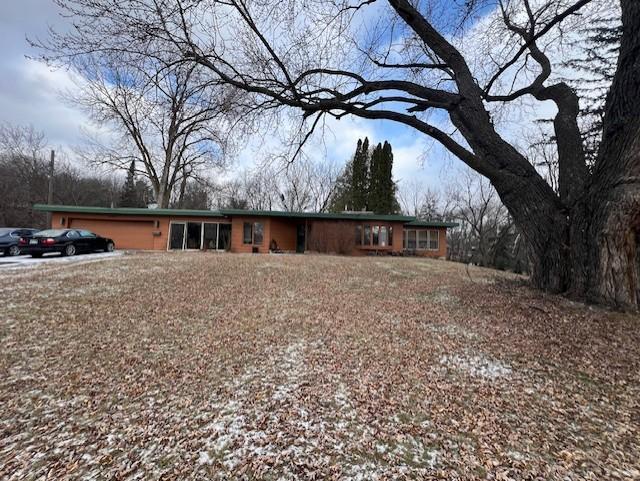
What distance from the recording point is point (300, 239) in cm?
1875

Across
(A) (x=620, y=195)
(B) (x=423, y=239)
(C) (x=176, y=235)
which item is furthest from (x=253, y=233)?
(A) (x=620, y=195)

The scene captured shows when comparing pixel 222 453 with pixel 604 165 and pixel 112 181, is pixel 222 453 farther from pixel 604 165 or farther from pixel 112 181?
pixel 112 181

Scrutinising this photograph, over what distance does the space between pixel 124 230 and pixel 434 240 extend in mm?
19492

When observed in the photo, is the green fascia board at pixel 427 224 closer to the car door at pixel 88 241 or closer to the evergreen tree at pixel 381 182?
the evergreen tree at pixel 381 182

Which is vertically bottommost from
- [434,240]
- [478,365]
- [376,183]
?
[478,365]

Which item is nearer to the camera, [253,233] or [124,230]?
[253,233]

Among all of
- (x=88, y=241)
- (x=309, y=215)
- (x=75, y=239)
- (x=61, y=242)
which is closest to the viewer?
(x=61, y=242)

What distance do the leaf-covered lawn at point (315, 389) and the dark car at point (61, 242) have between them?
8.44 m

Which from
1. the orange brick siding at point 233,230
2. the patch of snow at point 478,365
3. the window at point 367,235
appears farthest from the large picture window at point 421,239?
the patch of snow at point 478,365

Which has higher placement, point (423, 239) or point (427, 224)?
point (427, 224)

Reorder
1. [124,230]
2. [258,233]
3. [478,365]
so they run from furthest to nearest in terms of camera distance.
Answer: [124,230] < [258,233] < [478,365]

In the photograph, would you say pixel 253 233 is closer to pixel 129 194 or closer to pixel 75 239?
pixel 75 239

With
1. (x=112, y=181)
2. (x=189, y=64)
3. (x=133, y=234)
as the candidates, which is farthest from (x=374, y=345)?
(x=112, y=181)

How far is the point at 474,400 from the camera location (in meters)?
2.92
